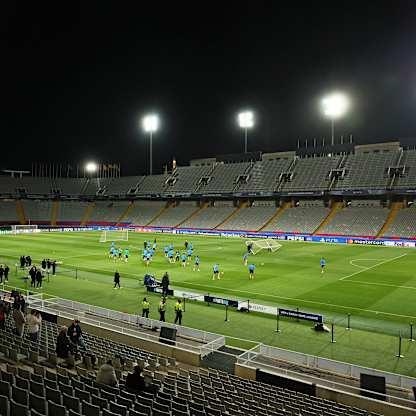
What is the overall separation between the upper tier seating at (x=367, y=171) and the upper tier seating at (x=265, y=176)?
1148 cm

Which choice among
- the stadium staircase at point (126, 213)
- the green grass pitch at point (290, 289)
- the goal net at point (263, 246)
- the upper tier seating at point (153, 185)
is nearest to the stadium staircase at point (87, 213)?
the stadium staircase at point (126, 213)

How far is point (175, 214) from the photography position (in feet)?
263

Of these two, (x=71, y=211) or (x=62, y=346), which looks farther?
(x=71, y=211)

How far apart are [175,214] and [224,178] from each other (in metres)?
11.7

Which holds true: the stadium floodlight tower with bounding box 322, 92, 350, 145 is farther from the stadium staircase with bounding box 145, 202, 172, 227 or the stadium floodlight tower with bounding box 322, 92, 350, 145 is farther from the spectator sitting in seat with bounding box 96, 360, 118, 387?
the spectator sitting in seat with bounding box 96, 360, 118, 387

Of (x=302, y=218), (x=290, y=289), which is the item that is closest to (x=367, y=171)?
(x=302, y=218)

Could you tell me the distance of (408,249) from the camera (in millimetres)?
46500

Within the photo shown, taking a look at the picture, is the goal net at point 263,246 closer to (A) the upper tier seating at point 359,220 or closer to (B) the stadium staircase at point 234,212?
(A) the upper tier seating at point 359,220

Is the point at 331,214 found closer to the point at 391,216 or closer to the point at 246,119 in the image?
the point at 391,216

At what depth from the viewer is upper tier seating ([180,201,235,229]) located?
72125 millimetres

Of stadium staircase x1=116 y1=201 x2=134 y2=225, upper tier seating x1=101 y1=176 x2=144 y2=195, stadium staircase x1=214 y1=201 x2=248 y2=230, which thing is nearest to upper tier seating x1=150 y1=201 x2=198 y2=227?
stadium staircase x1=214 y1=201 x2=248 y2=230

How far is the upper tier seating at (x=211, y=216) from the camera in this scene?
72.1 metres

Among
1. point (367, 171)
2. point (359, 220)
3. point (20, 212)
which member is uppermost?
point (367, 171)

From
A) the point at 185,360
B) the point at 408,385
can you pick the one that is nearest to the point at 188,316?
the point at 185,360
